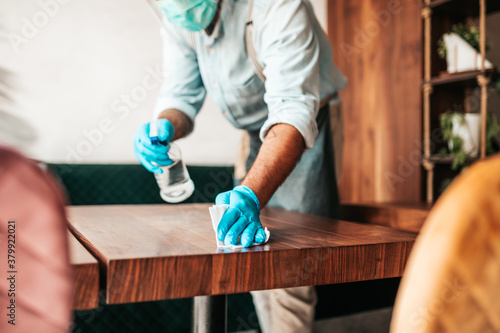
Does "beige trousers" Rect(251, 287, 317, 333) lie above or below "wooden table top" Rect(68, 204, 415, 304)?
below

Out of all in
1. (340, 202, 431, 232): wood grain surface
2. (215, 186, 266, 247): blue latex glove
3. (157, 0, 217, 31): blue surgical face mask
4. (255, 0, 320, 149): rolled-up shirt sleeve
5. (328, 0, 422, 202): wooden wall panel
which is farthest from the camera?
(328, 0, 422, 202): wooden wall panel

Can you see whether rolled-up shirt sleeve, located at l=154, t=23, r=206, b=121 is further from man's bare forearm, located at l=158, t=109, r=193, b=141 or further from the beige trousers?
the beige trousers

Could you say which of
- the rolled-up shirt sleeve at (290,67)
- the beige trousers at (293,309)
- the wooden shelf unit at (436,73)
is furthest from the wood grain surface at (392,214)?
the rolled-up shirt sleeve at (290,67)

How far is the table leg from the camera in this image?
959 mm

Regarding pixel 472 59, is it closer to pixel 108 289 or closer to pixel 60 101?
pixel 60 101

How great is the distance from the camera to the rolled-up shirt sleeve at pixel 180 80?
160 centimetres

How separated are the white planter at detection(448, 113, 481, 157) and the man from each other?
892 mm

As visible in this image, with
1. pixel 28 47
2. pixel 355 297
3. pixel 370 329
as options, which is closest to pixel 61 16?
pixel 28 47

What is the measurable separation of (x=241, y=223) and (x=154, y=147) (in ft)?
A: 1.66

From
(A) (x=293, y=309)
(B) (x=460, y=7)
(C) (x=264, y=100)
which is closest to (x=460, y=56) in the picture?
(B) (x=460, y=7)

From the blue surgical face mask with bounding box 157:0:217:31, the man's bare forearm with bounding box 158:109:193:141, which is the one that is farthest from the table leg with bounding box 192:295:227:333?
the blue surgical face mask with bounding box 157:0:217:31

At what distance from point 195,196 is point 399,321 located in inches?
70.9

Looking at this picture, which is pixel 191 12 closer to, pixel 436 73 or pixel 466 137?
pixel 466 137

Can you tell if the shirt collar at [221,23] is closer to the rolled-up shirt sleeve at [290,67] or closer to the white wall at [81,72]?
the rolled-up shirt sleeve at [290,67]
